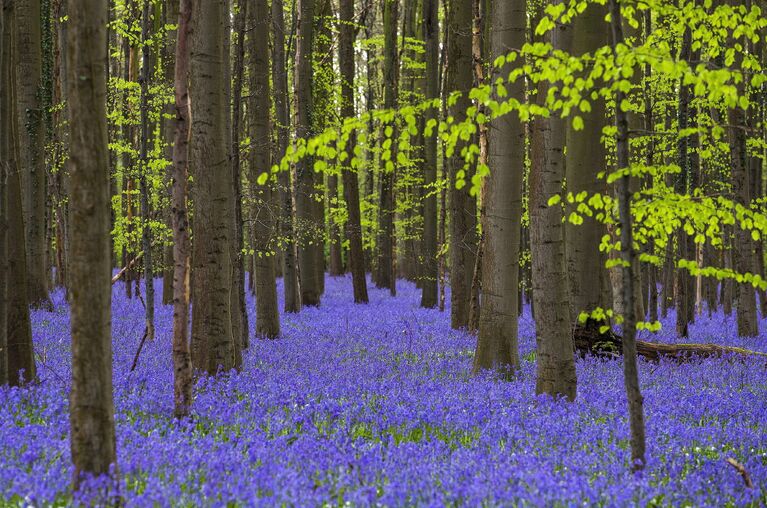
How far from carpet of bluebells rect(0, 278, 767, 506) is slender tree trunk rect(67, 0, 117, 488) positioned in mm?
448

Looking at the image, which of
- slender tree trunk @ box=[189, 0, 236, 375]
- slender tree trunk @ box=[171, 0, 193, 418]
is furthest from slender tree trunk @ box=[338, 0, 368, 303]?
slender tree trunk @ box=[171, 0, 193, 418]

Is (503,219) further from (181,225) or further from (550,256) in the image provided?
(181,225)

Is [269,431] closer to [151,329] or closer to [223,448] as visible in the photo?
[223,448]

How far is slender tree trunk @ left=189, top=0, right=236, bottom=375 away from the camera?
9.09 metres

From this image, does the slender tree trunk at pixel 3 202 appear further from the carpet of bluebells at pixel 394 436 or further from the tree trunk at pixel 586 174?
the tree trunk at pixel 586 174

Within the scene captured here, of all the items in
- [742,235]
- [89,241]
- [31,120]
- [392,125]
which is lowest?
[742,235]

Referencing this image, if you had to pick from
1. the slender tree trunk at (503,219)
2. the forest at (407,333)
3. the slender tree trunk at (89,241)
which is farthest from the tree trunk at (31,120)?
the slender tree trunk at (89,241)

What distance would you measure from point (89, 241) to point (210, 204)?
15.5 feet

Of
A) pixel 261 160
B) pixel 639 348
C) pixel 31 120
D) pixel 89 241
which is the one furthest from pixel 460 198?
pixel 89 241

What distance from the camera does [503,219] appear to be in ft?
33.8

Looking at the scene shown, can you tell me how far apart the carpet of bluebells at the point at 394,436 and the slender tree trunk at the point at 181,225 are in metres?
0.37

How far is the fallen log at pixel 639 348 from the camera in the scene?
1282cm

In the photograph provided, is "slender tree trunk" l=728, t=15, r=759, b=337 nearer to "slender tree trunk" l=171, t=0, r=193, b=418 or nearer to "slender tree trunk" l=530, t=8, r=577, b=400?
"slender tree trunk" l=530, t=8, r=577, b=400

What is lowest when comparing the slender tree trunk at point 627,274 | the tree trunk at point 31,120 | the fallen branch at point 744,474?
the fallen branch at point 744,474
